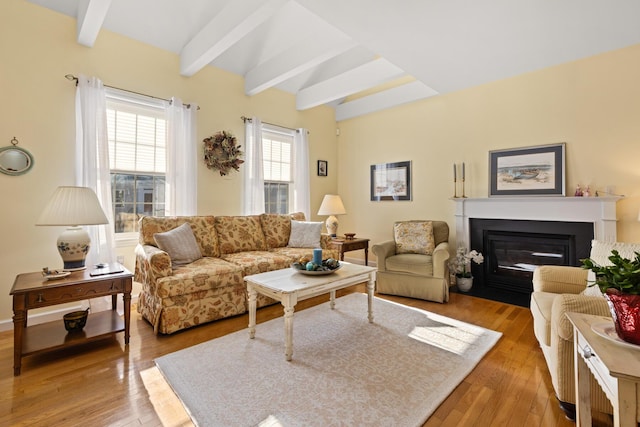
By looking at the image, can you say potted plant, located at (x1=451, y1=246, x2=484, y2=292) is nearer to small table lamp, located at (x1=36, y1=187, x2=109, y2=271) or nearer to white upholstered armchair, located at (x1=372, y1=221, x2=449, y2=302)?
white upholstered armchair, located at (x1=372, y1=221, x2=449, y2=302)

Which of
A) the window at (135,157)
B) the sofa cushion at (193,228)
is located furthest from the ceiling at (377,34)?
the sofa cushion at (193,228)

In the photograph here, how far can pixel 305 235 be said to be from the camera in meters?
4.07

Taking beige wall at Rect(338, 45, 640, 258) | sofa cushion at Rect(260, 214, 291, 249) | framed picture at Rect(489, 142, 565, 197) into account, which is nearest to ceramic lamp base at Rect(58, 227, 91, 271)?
sofa cushion at Rect(260, 214, 291, 249)

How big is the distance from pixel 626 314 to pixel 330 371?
1557 millimetres

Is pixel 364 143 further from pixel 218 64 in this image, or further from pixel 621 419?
pixel 621 419

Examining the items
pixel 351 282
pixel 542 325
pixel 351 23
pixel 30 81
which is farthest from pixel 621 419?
pixel 30 81

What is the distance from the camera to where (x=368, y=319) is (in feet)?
9.30

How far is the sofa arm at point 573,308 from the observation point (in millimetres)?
1476

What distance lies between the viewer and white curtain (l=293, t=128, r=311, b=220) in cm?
489

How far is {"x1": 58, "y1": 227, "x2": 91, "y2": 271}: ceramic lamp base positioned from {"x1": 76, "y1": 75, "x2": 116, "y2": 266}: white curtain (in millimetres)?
506

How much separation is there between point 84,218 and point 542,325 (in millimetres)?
3351

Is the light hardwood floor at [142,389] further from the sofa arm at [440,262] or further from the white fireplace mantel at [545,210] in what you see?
the white fireplace mantel at [545,210]

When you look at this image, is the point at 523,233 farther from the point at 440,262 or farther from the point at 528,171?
the point at 440,262

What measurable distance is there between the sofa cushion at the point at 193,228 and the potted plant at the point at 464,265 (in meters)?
3.04
